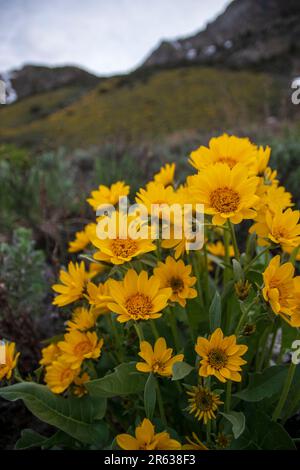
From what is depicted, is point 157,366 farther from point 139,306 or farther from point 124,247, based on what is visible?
point 124,247

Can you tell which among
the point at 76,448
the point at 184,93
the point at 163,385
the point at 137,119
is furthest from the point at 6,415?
the point at 184,93

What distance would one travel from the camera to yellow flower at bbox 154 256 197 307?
1.07 metres

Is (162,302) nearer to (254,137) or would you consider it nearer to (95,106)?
(254,137)

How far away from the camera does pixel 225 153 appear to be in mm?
1153

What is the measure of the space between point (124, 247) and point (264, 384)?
21.4 inches

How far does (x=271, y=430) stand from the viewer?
3.52 feet

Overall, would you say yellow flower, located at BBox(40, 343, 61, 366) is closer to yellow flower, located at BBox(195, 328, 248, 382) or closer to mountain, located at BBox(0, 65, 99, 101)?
yellow flower, located at BBox(195, 328, 248, 382)

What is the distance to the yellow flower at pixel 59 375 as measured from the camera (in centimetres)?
119

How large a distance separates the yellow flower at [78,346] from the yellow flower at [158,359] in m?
0.19

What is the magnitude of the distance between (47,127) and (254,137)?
810 inches

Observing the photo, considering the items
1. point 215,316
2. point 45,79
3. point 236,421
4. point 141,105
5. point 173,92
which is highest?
point 45,79

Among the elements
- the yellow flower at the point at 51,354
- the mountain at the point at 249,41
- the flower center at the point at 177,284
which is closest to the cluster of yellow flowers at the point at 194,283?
the flower center at the point at 177,284

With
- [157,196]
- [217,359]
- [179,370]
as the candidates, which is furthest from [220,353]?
[157,196]

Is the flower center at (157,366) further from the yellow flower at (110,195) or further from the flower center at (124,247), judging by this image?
the yellow flower at (110,195)
